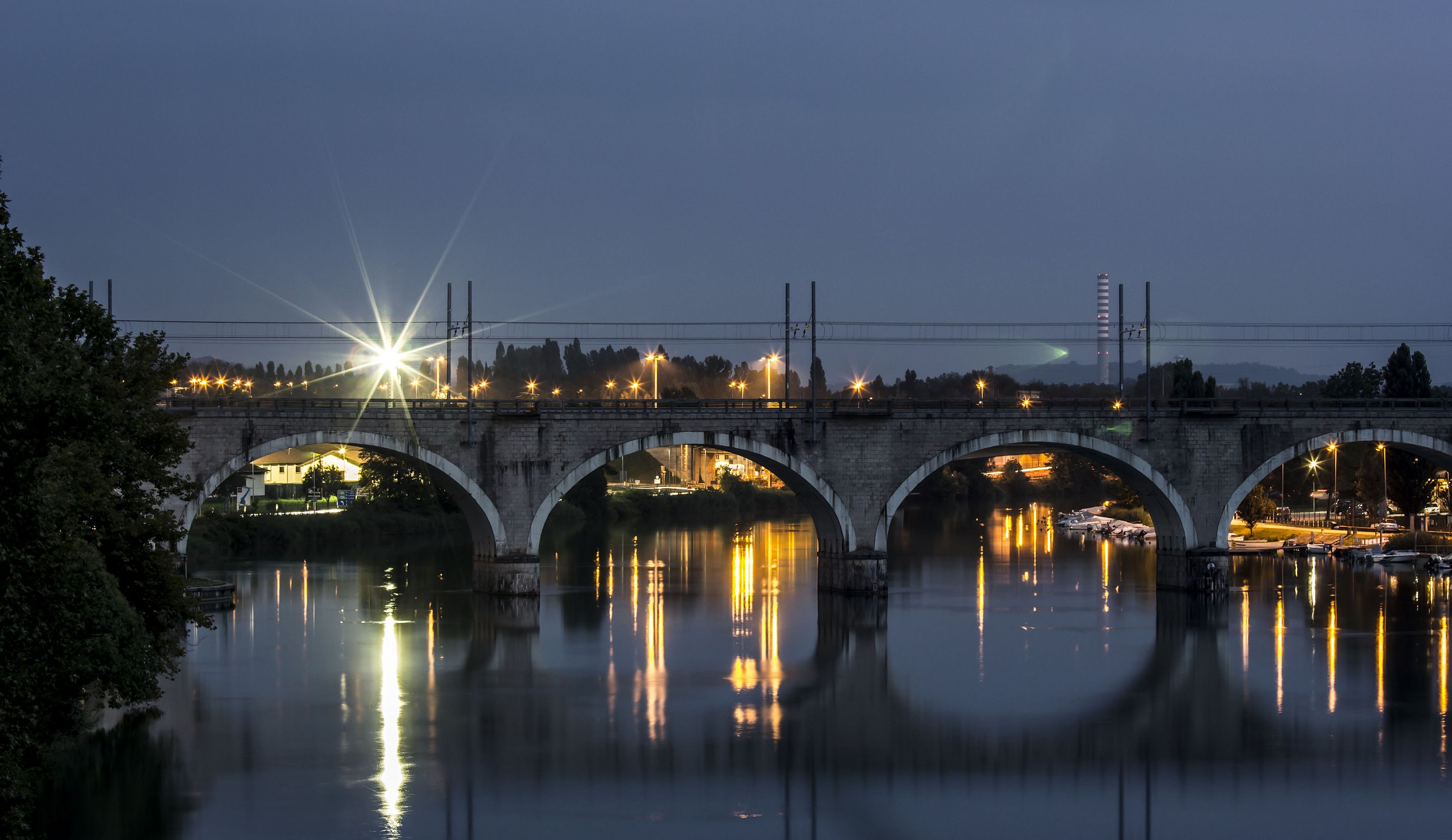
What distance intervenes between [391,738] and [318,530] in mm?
39470

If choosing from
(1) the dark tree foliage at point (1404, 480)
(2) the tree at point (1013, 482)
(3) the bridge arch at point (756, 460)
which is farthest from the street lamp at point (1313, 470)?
(2) the tree at point (1013, 482)

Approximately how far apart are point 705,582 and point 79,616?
33.1 meters

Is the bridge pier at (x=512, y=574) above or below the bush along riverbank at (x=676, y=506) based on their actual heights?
below

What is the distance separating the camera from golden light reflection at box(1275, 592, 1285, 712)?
27.6 m

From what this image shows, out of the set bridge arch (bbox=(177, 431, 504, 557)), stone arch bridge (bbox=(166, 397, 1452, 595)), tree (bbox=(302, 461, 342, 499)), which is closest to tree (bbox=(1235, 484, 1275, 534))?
stone arch bridge (bbox=(166, 397, 1452, 595))

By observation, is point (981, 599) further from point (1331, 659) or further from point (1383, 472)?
point (1383, 472)

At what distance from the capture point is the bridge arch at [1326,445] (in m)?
41.3

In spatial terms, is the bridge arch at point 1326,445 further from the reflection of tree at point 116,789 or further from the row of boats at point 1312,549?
the reflection of tree at point 116,789

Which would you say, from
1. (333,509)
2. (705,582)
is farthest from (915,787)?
(333,509)

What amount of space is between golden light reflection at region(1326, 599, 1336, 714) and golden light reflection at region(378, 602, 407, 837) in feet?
59.0

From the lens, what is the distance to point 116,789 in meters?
20.2

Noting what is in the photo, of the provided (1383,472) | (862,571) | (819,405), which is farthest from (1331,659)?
(1383,472)

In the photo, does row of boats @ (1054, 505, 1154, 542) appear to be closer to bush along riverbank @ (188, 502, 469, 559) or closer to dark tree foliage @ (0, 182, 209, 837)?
bush along riverbank @ (188, 502, 469, 559)

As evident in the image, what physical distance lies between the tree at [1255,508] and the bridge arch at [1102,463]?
815 inches
